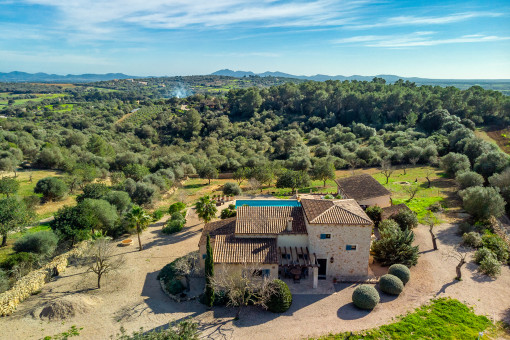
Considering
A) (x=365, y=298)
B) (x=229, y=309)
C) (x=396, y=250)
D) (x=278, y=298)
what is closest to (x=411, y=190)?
(x=396, y=250)

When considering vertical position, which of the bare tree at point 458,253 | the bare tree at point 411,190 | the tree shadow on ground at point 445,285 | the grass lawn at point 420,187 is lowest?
the tree shadow on ground at point 445,285

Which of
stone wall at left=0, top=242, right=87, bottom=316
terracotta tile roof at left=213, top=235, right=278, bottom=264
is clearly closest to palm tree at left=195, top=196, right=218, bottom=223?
terracotta tile roof at left=213, top=235, right=278, bottom=264

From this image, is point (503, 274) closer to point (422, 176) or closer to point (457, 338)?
point (457, 338)

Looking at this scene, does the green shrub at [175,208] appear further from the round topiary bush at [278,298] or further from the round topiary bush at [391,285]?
the round topiary bush at [391,285]

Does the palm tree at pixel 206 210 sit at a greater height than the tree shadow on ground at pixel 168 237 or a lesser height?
greater

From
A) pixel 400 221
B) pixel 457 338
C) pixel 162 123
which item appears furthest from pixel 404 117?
pixel 457 338

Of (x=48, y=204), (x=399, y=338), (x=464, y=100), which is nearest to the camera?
→ (x=399, y=338)

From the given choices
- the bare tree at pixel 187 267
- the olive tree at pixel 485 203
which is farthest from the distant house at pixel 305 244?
the olive tree at pixel 485 203
